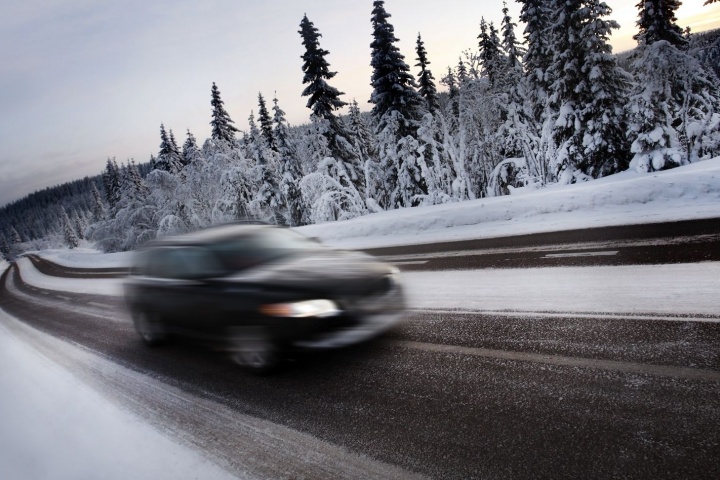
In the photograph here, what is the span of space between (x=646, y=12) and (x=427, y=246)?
2037cm

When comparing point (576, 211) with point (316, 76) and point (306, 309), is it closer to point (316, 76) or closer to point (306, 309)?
point (306, 309)

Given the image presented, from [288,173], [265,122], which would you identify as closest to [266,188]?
[288,173]

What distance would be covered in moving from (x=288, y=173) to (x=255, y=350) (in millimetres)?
31718

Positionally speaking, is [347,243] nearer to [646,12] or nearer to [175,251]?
[175,251]

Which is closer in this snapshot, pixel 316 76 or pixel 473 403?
pixel 473 403

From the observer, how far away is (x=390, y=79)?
24.9m

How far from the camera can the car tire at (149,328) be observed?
621 centimetres

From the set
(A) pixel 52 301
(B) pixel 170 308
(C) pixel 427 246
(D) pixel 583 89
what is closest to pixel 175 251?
(B) pixel 170 308

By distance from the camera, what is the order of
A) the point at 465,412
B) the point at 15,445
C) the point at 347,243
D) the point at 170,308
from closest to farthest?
the point at 465,412, the point at 15,445, the point at 170,308, the point at 347,243

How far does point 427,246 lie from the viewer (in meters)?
11.2

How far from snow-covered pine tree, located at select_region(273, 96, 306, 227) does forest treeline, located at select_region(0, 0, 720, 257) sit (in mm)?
122

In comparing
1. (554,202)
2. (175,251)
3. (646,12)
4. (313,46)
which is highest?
(313,46)

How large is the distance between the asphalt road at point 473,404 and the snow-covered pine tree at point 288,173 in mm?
30412

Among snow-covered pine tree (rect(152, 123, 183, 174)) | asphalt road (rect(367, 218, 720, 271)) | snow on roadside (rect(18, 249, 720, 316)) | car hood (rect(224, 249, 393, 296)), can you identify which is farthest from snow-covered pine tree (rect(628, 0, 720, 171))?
snow-covered pine tree (rect(152, 123, 183, 174))
